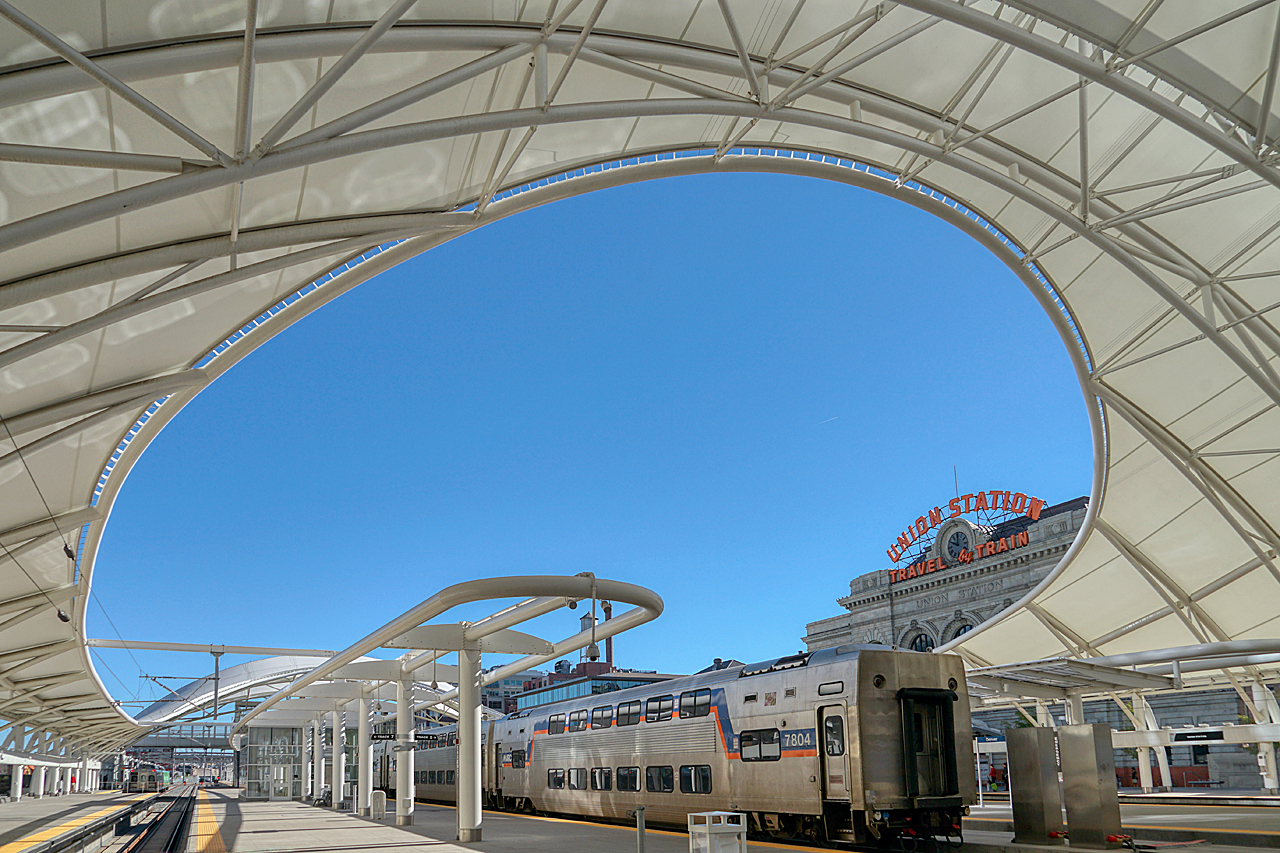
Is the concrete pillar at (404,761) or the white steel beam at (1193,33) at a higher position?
the white steel beam at (1193,33)

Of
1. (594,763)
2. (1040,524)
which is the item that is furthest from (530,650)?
(1040,524)

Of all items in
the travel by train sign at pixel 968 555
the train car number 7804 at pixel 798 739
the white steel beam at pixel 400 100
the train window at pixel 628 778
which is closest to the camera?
the white steel beam at pixel 400 100

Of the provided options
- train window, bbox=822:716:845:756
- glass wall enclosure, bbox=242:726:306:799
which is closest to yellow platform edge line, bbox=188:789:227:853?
train window, bbox=822:716:845:756

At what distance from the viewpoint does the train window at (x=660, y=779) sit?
23.9 metres

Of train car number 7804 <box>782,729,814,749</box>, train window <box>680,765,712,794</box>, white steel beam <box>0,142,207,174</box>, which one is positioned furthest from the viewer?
train window <box>680,765,712,794</box>

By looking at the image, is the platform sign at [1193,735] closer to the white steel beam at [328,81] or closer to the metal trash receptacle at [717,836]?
the metal trash receptacle at [717,836]

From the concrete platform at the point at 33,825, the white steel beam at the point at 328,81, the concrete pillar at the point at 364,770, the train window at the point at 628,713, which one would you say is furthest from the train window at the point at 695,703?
the white steel beam at the point at 328,81

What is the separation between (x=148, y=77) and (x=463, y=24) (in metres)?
4.25

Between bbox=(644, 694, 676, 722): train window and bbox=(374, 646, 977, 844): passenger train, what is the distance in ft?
0.14

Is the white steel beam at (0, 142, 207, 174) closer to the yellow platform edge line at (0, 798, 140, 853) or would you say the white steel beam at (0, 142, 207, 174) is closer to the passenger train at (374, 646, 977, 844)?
Result: the passenger train at (374, 646, 977, 844)

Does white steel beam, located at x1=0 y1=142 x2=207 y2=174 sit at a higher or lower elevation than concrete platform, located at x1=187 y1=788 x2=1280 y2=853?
higher

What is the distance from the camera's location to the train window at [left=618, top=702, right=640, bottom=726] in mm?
26156

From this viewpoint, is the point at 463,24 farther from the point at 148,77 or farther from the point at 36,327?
the point at 36,327

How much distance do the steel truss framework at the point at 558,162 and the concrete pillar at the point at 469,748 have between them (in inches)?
370
